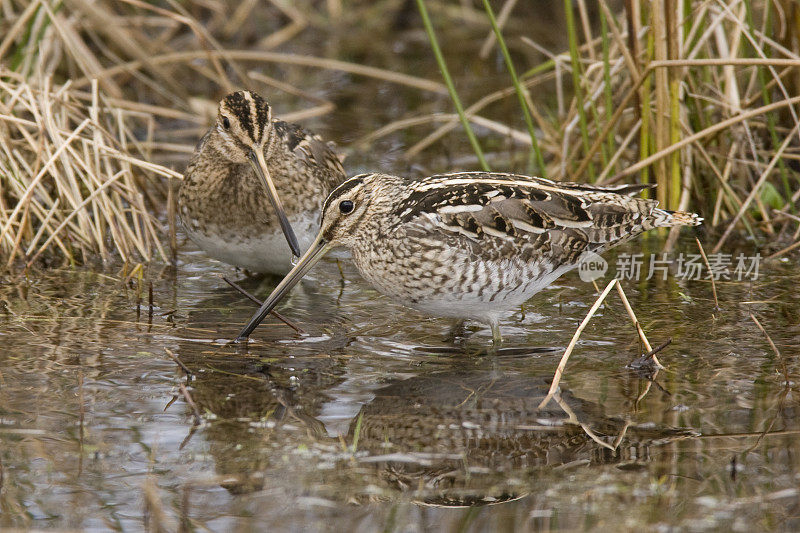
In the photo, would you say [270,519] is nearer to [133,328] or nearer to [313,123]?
[133,328]

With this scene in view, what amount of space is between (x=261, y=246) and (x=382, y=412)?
5.91ft

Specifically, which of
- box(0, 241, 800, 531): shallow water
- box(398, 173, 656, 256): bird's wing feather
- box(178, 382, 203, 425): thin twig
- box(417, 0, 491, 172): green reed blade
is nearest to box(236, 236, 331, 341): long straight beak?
box(0, 241, 800, 531): shallow water

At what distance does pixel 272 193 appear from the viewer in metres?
5.80

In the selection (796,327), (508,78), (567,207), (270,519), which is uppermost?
(508,78)

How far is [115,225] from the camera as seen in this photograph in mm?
6676

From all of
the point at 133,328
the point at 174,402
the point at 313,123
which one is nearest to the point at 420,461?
the point at 174,402

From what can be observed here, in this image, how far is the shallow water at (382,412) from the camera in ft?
12.1

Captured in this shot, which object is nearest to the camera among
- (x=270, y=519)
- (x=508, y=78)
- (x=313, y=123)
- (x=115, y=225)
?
(x=270, y=519)

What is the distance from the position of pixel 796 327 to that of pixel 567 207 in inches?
51.8

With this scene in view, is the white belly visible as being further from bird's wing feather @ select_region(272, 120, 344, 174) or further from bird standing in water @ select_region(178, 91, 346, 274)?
bird's wing feather @ select_region(272, 120, 344, 174)

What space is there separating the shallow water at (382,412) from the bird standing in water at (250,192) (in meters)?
0.33

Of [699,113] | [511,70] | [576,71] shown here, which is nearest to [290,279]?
[511,70]

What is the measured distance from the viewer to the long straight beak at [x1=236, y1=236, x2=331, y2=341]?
5336 millimetres

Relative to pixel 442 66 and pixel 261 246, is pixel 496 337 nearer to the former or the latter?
pixel 261 246
